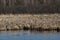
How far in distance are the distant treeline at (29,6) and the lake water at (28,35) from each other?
31.1 feet

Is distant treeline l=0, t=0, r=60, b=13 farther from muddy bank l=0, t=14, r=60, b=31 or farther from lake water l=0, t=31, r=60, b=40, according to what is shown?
lake water l=0, t=31, r=60, b=40

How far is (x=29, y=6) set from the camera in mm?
29172

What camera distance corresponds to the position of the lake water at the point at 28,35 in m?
16.8

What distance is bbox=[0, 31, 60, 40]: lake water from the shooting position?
55.3 feet

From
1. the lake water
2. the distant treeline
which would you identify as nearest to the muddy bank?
the lake water

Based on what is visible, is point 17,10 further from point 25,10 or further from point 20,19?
point 20,19

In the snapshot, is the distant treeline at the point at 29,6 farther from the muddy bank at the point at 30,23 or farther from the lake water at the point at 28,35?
the lake water at the point at 28,35

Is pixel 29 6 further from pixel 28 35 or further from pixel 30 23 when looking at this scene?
pixel 28 35

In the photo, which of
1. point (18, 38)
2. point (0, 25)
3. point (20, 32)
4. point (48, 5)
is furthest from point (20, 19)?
point (48, 5)

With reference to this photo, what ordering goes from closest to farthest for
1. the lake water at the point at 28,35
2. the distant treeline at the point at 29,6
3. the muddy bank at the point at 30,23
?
the lake water at the point at 28,35
the muddy bank at the point at 30,23
the distant treeline at the point at 29,6

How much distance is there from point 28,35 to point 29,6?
11.8 m

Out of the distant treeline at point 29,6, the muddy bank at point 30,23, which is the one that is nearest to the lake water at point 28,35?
the muddy bank at point 30,23

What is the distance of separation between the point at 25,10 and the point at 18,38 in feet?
38.1

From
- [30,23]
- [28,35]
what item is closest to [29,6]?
[30,23]
